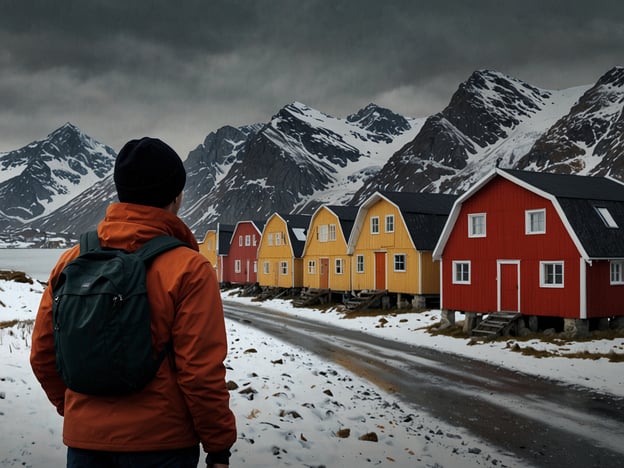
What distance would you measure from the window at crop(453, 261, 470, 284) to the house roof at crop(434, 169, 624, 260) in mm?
2765

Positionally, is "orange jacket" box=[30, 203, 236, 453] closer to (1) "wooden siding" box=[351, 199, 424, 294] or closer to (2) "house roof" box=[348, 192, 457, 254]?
(1) "wooden siding" box=[351, 199, 424, 294]

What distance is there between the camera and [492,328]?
2397 cm

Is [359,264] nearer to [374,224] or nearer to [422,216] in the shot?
[374,224]

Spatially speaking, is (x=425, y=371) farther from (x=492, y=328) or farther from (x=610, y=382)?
(x=492, y=328)

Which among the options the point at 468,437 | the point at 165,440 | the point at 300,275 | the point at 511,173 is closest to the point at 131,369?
the point at 165,440

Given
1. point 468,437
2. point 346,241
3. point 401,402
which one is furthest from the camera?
point 346,241

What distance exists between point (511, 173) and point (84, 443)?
24.3 m

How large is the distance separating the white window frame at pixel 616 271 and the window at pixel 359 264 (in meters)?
18.6

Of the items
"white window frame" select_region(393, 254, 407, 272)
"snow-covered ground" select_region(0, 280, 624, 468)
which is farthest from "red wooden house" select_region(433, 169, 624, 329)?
"white window frame" select_region(393, 254, 407, 272)

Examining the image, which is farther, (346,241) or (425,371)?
(346,241)

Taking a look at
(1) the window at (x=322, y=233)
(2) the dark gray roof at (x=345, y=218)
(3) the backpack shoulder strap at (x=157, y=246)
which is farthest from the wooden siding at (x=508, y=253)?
(3) the backpack shoulder strap at (x=157, y=246)

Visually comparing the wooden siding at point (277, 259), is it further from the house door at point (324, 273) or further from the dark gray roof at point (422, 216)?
the dark gray roof at point (422, 216)

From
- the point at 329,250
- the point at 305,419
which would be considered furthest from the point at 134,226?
the point at 329,250

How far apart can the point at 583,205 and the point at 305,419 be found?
18.3 m
